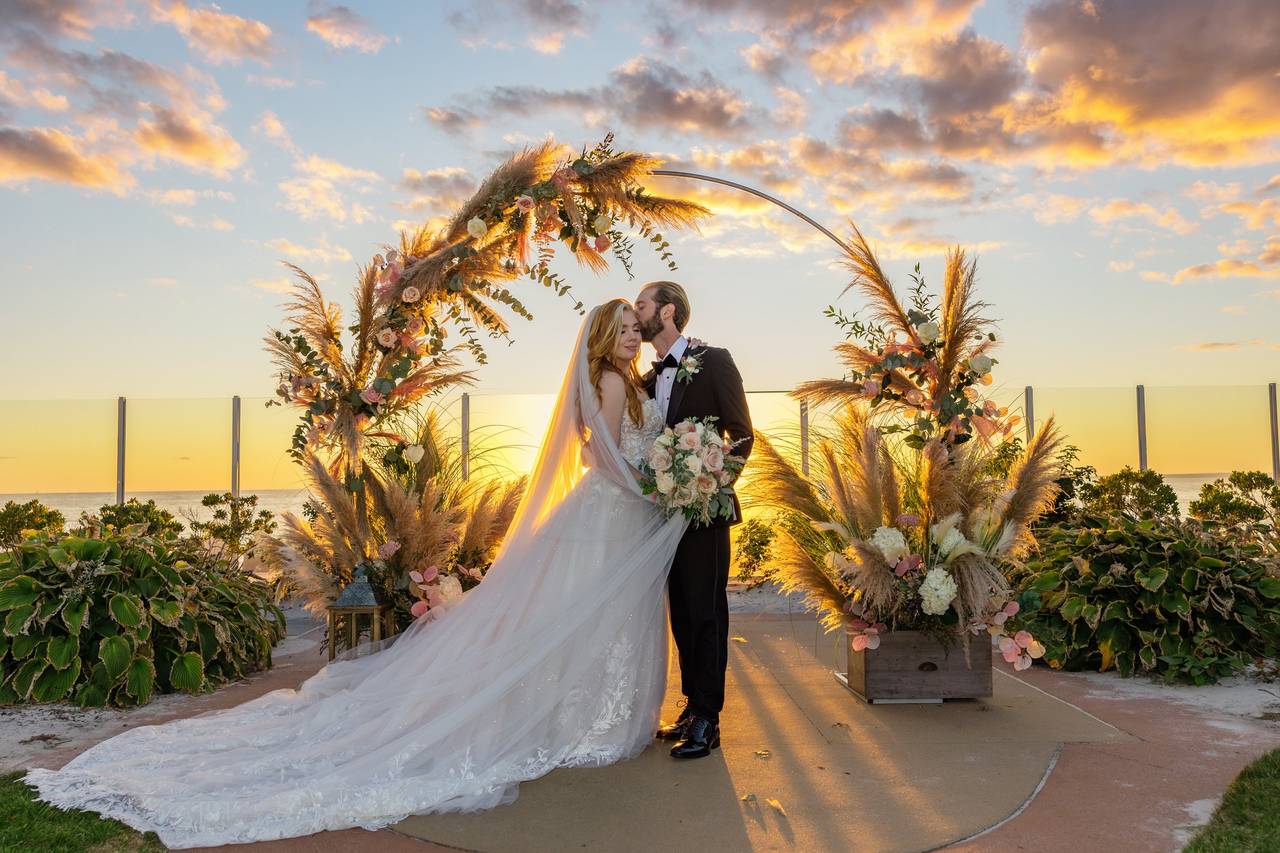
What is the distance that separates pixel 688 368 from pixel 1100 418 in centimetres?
974

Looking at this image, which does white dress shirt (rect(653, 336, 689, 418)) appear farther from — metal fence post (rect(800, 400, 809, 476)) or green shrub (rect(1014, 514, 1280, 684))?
green shrub (rect(1014, 514, 1280, 684))

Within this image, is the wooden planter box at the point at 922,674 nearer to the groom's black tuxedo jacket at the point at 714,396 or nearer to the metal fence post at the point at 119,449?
the groom's black tuxedo jacket at the point at 714,396

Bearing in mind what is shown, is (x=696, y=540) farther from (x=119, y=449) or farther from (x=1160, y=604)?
(x=119, y=449)

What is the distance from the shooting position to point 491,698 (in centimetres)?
371

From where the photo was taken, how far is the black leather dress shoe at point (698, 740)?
3875 millimetres

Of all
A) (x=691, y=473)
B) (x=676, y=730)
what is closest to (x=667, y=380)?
(x=691, y=473)

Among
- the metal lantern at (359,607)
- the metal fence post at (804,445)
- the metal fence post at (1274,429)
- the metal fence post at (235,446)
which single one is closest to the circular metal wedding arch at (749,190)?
the metal fence post at (804,445)

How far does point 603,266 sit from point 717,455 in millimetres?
1686

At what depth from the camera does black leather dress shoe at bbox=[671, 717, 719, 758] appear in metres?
3.88

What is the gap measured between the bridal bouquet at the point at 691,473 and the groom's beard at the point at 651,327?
0.48 meters

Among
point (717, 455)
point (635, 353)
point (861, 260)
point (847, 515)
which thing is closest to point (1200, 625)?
point (847, 515)

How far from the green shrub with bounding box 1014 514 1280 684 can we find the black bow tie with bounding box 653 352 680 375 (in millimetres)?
2345

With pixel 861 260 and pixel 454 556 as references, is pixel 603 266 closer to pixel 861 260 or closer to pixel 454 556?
pixel 861 260

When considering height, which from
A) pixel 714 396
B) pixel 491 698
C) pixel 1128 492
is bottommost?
pixel 491 698
